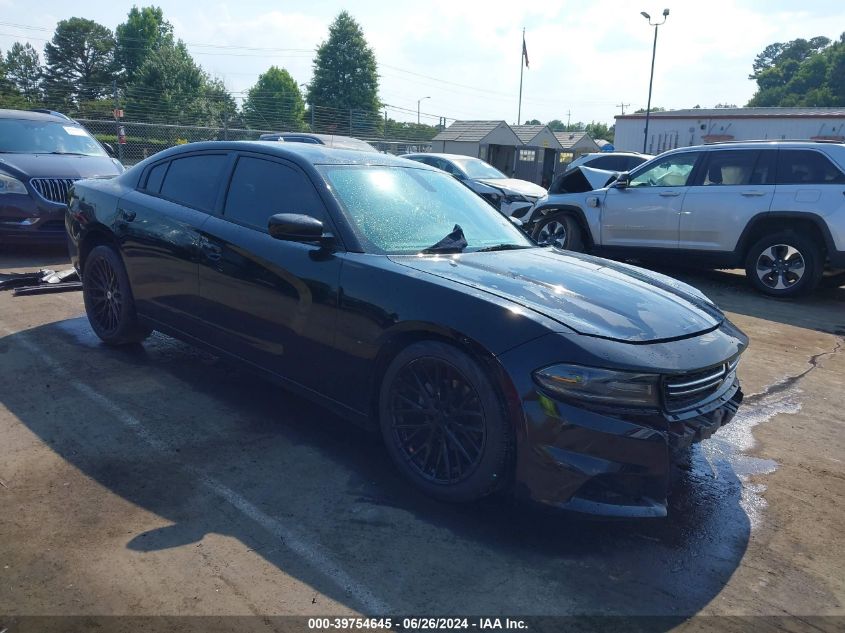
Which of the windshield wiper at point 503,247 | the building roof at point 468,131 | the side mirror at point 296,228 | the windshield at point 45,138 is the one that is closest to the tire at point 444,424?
the side mirror at point 296,228

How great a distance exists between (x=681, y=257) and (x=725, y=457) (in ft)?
18.0

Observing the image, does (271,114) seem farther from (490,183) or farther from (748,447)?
(748,447)

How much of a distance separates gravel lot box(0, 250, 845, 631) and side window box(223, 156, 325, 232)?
1190 millimetres

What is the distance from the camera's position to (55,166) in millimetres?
8406

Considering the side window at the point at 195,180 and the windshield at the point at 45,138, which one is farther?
the windshield at the point at 45,138

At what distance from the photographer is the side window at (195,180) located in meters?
4.28

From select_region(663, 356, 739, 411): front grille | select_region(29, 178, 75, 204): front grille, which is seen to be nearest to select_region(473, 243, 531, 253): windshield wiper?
select_region(663, 356, 739, 411): front grille

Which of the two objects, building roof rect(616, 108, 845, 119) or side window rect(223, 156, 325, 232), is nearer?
side window rect(223, 156, 325, 232)

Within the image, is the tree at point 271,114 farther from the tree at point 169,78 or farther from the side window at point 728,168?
the side window at point 728,168

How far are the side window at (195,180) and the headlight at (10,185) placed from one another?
449 cm

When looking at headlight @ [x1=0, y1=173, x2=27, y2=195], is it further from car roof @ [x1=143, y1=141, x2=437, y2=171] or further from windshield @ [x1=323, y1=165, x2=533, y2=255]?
windshield @ [x1=323, y1=165, x2=533, y2=255]

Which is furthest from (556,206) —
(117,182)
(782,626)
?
(782,626)

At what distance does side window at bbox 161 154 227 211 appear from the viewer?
428 centimetres

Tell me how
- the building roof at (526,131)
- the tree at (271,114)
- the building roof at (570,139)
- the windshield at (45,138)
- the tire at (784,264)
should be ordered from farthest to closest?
the building roof at (570,139) → the building roof at (526,131) → the tree at (271,114) → the windshield at (45,138) → the tire at (784,264)
